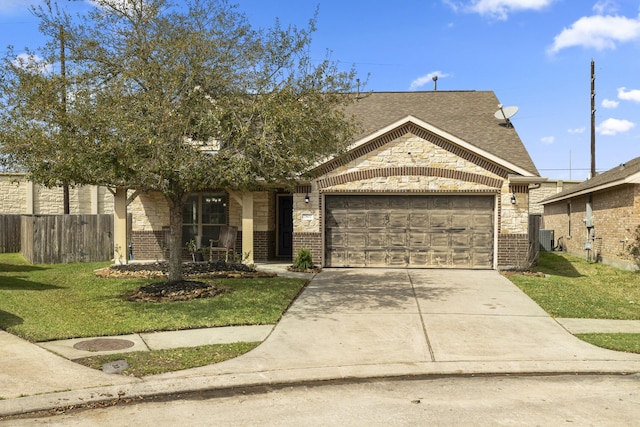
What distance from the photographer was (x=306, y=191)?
16.1 meters

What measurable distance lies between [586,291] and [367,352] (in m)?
7.66

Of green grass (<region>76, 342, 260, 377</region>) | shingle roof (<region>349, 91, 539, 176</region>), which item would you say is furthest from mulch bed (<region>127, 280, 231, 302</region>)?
shingle roof (<region>349, 91, 539, 176</region>)

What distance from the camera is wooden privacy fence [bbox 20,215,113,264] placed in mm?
17781

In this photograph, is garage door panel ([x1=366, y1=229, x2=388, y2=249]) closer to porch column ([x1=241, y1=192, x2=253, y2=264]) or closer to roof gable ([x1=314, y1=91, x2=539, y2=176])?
roof gable ([x1=314, y1=91, x2=539, y2=176])

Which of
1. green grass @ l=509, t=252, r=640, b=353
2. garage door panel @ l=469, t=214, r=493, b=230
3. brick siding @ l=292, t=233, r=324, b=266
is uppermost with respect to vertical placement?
garage door panel @ l=469, t=214, r=493, b=230

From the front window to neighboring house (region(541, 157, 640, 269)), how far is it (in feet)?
40.8

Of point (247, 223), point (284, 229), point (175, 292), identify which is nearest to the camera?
point (175, 292)

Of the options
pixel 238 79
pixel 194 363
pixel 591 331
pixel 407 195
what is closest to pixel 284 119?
pixel 238 79

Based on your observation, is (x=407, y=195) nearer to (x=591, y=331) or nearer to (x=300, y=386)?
(x=591, y=331)

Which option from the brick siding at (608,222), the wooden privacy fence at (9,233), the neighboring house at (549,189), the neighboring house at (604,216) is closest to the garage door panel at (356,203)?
the neighboring house at (604,216)

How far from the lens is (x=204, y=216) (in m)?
18.3

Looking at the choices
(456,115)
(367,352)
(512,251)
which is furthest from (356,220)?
(367,352)

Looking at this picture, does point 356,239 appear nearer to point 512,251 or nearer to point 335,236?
point 335,236

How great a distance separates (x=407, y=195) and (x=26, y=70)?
10.1 m
